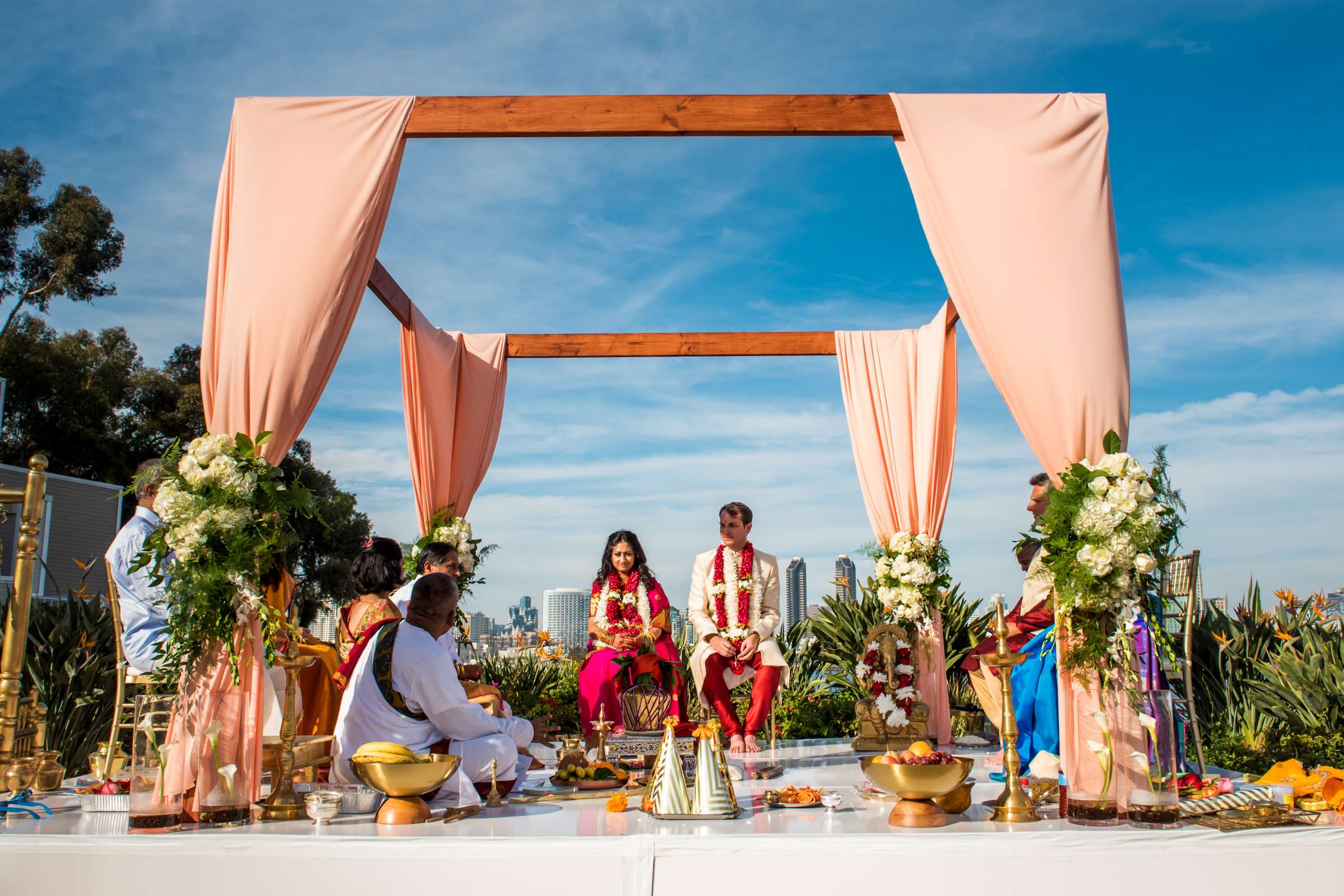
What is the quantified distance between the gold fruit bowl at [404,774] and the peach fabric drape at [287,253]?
534 mm

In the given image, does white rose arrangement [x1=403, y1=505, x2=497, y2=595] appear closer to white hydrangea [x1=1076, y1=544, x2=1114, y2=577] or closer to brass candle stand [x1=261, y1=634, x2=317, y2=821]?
brass candle stand [x1=261, y1=634, x2=317, y2=821]

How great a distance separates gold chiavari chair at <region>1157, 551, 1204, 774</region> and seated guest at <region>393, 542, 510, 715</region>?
3.35 metres

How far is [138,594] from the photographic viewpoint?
480cm

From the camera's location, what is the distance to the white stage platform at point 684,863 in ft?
10.6

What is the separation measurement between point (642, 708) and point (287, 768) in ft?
9.72

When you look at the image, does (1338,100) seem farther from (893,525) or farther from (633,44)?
(633,44)

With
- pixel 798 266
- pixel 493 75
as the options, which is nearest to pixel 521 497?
pixel 798 266

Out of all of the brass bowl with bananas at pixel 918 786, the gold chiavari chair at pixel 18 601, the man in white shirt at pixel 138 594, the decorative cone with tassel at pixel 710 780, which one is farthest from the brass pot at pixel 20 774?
the brass bowl with bananas at pixel 918 786

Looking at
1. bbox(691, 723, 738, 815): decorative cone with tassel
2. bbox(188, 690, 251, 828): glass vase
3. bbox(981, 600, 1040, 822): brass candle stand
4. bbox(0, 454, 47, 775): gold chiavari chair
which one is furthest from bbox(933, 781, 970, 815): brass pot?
bbox(0, 454, 47, 775): gold chiavari chair

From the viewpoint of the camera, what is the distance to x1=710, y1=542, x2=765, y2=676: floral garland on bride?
270 inches

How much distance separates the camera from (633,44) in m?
5.64

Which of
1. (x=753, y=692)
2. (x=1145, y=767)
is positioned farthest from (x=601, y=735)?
(x=1145, y=767)

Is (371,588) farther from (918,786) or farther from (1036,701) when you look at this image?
(1036,701)

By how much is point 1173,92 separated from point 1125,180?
9.88ft
